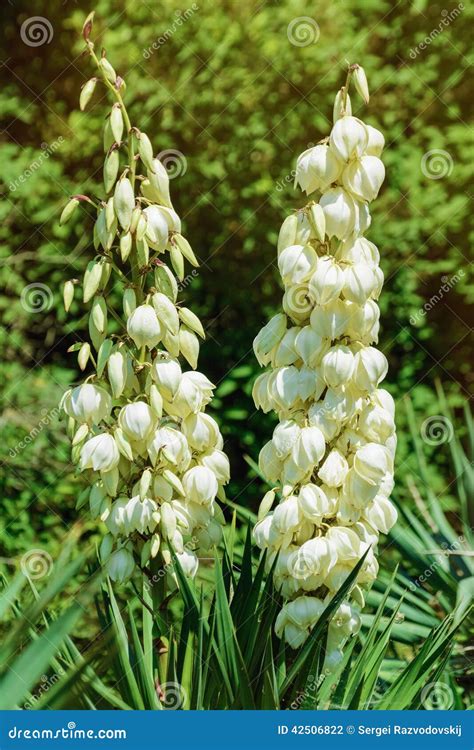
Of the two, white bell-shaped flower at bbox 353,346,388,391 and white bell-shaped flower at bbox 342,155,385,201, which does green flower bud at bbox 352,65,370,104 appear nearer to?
white bell-shaped flower at bbox 342,155,385,201

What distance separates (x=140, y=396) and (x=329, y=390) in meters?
0.29

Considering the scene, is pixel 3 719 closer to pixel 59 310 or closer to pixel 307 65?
pixel 59 310

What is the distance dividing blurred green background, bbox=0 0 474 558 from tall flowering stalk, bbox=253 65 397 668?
180 centimetres

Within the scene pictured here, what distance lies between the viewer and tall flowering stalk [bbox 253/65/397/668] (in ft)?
4.37

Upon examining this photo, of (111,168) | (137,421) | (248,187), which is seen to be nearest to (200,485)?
(137,421)

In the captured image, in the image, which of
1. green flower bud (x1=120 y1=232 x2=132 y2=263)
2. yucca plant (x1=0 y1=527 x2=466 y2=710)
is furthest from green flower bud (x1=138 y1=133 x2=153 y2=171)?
yucca plant (x1=0 y1=527 x2=466 y2=710)

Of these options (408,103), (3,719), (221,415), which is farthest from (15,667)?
(408,103)

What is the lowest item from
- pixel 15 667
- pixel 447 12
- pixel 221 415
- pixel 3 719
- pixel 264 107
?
pixel 221 415

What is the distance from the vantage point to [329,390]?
136 cm

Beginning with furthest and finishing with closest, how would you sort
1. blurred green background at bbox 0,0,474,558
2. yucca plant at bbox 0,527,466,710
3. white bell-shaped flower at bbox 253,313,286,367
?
blurred green background at bbox 0,0,474,558 < white bell-shaped flower at bbox 253,313,286,367 < yucca plant at bbox 0,527,466,710

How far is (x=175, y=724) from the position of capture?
51.7 inches

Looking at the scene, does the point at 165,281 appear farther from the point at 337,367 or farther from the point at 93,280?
the point at 337,367

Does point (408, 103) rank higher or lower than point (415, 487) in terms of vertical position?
higher

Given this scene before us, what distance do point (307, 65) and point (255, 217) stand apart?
0.59m
